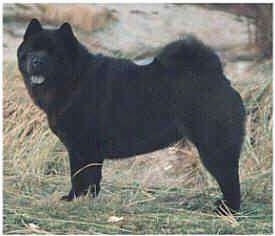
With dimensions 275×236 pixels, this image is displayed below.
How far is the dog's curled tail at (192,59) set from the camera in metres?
3.99

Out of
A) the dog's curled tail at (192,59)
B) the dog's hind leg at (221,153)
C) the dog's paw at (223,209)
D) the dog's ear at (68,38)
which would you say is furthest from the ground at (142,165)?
the dog's ear at (68,38)

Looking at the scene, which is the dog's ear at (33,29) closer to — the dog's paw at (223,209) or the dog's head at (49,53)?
the dog's head at (49,53)

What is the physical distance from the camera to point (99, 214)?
13.4 ft

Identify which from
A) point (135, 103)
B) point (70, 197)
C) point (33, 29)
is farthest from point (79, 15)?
point (70, 197)

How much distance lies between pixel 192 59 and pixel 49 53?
2.67 feet

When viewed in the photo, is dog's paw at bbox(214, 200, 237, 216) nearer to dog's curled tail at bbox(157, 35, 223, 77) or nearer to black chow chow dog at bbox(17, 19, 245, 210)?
black chow chow dog at bbox(17, 19, 245, 210)

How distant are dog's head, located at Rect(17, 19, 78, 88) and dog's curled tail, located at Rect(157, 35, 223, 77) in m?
0.54

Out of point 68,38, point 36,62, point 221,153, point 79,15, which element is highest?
point 79,15

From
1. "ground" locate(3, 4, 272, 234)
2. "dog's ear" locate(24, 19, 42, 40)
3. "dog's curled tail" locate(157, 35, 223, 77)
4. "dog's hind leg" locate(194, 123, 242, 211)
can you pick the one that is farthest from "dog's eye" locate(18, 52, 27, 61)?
"dog's hind leg" locate(194, 123, 242, 211)

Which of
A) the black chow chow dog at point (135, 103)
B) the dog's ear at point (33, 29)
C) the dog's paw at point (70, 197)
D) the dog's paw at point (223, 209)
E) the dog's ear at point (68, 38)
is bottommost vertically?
the dog's paw at point (223, 209)

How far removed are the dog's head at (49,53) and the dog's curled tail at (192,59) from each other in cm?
54

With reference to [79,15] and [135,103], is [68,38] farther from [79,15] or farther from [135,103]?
[79,15]

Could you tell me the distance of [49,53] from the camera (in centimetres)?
392

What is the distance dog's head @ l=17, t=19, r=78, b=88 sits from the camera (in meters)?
3.91
